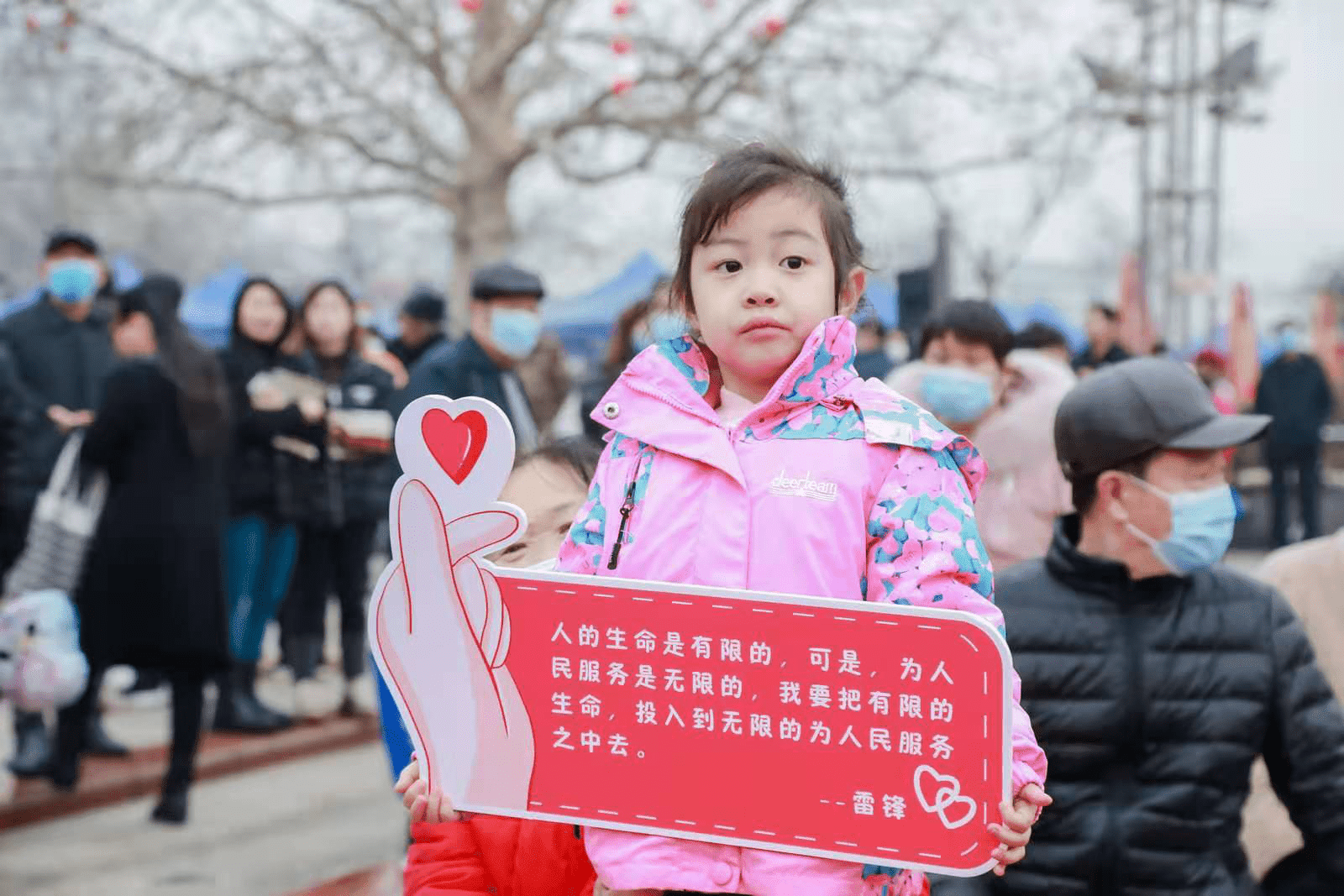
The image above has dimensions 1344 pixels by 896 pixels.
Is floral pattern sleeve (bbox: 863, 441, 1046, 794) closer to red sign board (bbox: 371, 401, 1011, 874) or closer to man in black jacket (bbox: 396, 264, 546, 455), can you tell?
red sign board (bbox: 371, 401, 1011, 874)

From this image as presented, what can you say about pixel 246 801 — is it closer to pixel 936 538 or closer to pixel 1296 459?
pixel 936 538

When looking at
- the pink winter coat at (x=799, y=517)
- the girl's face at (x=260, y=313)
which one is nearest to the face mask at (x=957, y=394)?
the pink winter coat at (x=799, y=517)

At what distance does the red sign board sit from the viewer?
5.88 feet

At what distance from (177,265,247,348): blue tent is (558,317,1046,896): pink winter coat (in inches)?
612

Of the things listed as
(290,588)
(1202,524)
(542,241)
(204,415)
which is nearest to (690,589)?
(1202,524)

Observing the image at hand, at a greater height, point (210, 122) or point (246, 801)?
point (210, 122)

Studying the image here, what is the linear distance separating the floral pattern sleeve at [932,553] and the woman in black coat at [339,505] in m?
5.48

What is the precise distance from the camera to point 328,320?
7496 mm

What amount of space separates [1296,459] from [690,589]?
1308 cm

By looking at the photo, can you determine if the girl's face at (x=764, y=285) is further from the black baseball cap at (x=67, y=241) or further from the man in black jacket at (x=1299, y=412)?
the man in black jacket at (x=1299, y=412)

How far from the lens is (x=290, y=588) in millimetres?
7816

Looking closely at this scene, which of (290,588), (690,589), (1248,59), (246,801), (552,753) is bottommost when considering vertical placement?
(246,801)

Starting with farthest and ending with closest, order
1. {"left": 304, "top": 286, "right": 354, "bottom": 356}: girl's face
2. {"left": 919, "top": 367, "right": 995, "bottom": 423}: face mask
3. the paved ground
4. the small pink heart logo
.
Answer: {"left": 304, "top": 286, "right": 354, "bottom": 356}: girl's face < the paved ground < {"left": 919, "top": 367, "right": 995, "bottom": 423}: face mask < the small pink heart logo

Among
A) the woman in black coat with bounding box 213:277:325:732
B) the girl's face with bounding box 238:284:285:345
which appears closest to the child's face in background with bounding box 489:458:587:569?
the woman in black coat with bounding box 213:277:325:732
